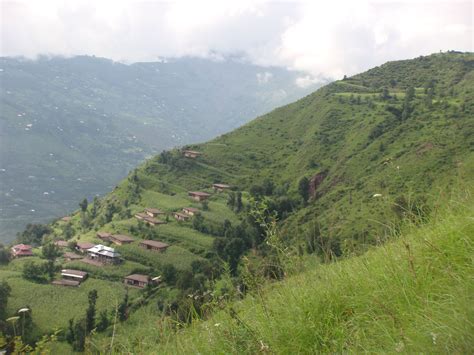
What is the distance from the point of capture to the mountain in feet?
14.3

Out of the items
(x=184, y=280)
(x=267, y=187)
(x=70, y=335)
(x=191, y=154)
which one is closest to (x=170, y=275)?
(x=184, y=280)

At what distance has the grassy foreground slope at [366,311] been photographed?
3.13 meters

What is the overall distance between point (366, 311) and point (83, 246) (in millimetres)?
82312

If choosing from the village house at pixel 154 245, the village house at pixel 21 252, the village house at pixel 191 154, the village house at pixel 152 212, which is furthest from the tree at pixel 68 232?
the village house at pixel 191 154

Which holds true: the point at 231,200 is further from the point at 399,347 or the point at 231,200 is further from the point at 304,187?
the point at 399,347

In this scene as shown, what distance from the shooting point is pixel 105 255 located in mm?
72938

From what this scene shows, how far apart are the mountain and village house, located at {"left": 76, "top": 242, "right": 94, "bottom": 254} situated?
293 centimetres

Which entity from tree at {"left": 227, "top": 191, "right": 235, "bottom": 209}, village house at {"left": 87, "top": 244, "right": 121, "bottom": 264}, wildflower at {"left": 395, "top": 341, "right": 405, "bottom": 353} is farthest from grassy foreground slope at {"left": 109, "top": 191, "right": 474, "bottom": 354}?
tree at {"left": 227, "top": 191, "right": 235, "bottom": 209}

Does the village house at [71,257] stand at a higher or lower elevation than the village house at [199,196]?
lower

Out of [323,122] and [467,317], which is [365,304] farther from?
[323,122]

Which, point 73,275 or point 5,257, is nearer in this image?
point 73,275

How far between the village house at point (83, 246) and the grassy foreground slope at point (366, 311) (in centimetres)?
7917

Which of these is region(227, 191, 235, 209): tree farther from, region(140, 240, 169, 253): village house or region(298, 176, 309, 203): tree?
region(140, 240, 169, 253): village house

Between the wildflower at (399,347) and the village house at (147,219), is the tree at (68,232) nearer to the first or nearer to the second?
the village house at (147,219)
